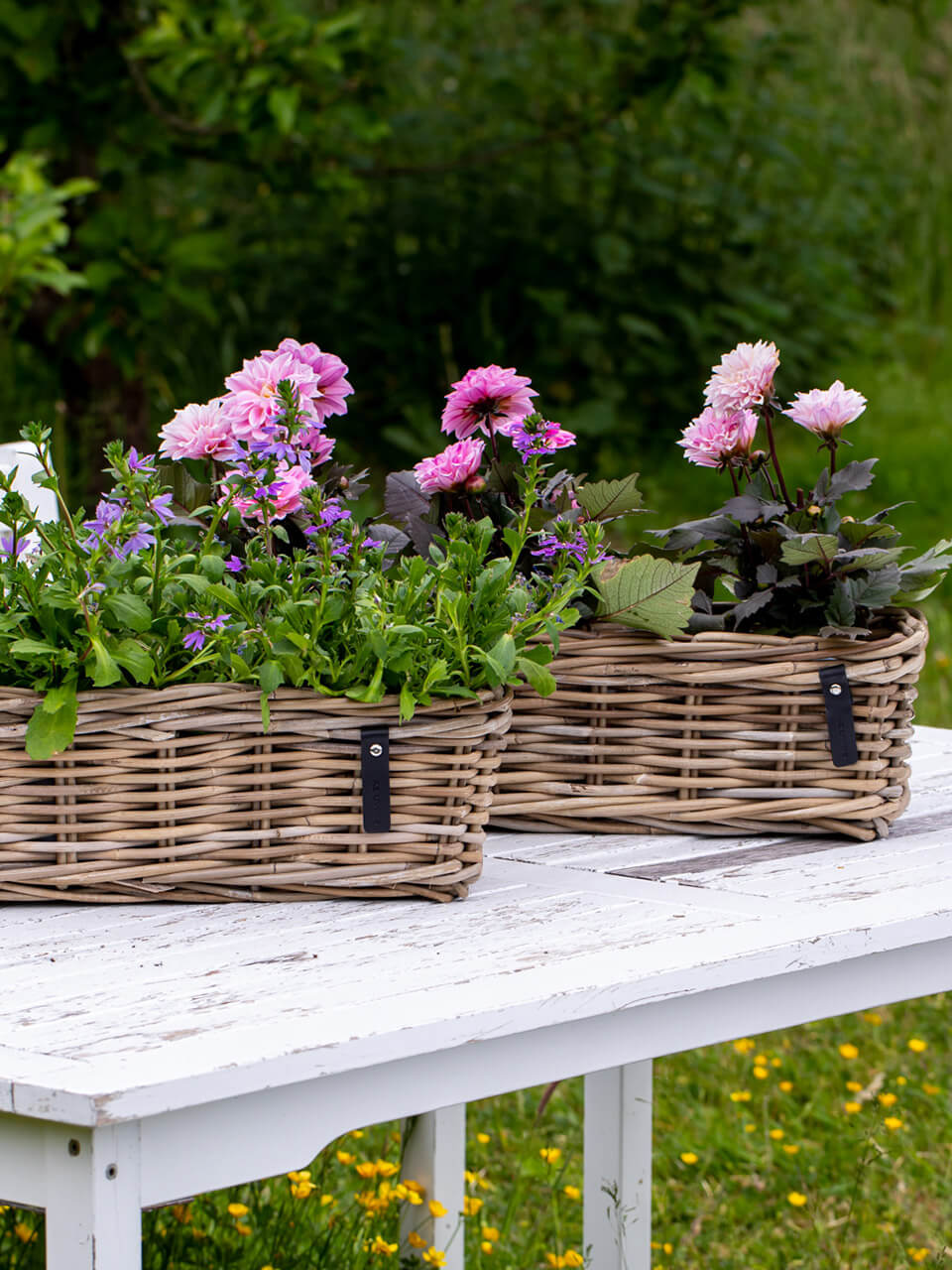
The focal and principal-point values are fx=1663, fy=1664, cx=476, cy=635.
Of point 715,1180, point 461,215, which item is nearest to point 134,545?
point 715,1180

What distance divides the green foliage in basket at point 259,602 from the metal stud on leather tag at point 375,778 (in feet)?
0.11

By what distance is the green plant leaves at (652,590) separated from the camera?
1328 millimetres

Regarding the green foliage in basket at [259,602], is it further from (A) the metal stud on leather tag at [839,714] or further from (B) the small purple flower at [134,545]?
(A) the metal stud on leather tag at [839,714]

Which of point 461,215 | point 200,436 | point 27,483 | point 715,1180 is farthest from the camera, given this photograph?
point 461,215

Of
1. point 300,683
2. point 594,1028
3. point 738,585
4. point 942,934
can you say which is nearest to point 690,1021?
point 594,1028

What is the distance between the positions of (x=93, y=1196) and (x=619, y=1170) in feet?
3.59

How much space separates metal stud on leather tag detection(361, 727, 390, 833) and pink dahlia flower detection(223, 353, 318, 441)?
243 mm

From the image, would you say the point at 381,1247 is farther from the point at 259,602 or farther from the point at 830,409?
the point at 830,409

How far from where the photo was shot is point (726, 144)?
551 centimetres

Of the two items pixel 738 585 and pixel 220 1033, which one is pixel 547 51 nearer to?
pixel 738 585

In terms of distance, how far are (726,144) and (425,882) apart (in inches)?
187

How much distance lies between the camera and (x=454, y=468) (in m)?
1.34

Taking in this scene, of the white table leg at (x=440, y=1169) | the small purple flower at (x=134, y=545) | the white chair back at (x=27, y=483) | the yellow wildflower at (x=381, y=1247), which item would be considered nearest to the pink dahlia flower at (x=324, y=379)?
the small purple flower at (x=134, y=545)

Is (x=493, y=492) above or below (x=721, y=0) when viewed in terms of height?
below
